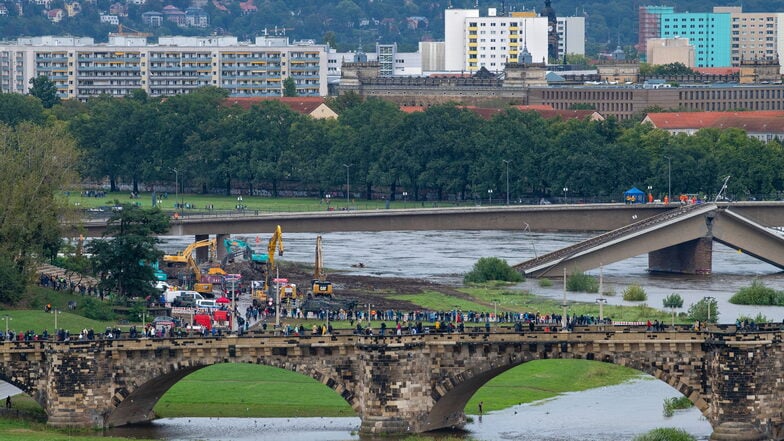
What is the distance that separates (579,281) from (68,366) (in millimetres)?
56443

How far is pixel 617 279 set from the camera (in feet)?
515

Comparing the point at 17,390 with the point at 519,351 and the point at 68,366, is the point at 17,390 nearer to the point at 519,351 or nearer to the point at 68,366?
the point at 68,366

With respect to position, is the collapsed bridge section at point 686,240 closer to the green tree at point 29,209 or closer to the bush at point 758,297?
the bush at point 758,297

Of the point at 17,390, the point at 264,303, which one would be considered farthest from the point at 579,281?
the point at 17,390

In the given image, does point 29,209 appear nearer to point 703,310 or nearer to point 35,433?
point 703,310

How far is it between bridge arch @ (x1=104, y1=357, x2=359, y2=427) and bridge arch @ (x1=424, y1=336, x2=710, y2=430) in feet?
11.6

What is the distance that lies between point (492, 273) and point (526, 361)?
5843cm

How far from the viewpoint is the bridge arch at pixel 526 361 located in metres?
95.9

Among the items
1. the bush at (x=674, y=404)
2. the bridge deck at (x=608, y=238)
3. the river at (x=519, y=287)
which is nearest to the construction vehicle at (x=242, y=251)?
the river at (x=519, y=287)

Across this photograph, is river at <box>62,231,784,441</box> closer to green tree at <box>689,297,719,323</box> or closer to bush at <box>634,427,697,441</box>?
green tree at <box>689,297,719,323</box>

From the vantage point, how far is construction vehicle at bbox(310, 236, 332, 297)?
464 feet

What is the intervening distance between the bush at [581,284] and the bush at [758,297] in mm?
9890

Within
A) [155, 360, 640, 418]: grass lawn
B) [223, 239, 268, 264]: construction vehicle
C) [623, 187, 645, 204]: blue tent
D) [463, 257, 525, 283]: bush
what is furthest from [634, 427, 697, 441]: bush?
[623, 187, 645, 204]: blue tent

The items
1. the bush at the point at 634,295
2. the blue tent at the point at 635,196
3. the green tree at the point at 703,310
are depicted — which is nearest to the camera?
the green tree at the point at 703,310
